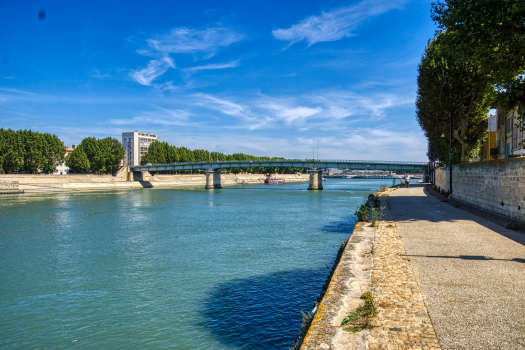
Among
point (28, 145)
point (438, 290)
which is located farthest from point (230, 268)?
point (28, 145)

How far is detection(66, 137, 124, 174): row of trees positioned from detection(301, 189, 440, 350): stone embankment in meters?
108

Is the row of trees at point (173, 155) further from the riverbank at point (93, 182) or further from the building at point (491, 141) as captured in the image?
the building at point (491, 141)

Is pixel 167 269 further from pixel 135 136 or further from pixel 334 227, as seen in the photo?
pixel 135 136

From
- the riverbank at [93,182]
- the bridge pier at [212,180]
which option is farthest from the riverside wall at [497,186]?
the riverbank at [93,182]

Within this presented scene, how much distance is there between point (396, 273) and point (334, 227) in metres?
17.0

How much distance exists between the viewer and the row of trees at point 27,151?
84.6 m

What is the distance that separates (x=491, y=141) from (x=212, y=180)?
66.8 metres

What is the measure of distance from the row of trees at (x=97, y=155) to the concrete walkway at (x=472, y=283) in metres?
107

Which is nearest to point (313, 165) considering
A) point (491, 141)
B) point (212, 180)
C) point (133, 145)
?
point (212, 180)

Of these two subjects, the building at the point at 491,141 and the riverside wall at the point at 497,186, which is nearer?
the riverside wall at the point at 497,186

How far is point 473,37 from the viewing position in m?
14.9

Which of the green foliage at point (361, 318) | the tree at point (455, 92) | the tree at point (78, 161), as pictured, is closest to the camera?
the green foliage at point (361, 318)

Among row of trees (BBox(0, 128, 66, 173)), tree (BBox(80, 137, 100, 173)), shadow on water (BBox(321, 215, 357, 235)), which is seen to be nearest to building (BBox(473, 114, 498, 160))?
shadow on water (BBox(321, 215, 357, 235))

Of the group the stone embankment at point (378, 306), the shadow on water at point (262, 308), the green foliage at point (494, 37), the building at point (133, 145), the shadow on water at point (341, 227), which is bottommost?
the shadow on water at point (341, 227)
